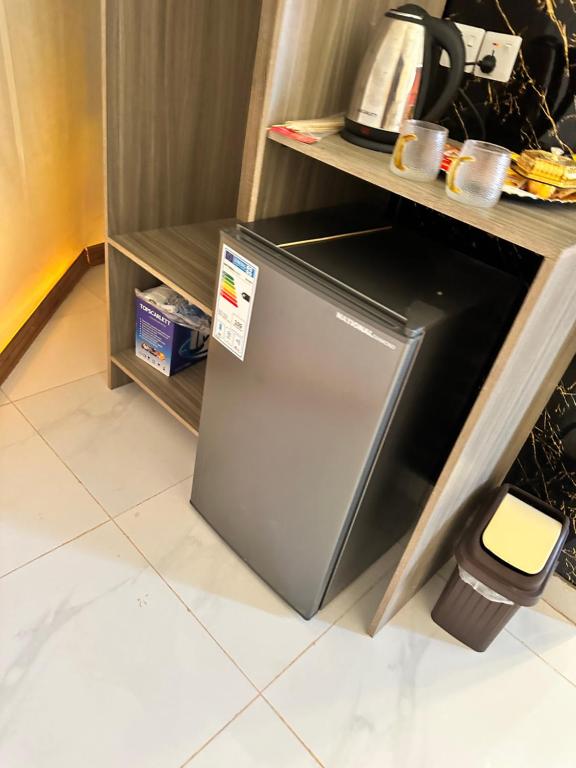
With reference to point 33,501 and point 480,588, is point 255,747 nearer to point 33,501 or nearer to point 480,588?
point 480,588

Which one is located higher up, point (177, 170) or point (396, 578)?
point (177, 170)

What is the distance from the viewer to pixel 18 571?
1.31 m

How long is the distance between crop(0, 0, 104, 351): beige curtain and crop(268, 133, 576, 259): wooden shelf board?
1.03 m

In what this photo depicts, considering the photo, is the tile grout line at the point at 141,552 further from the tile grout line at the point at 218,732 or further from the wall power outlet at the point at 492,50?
the wall power outlet at the point at 492,50

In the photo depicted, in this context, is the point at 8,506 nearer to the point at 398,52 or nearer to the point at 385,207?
the point at 385,207

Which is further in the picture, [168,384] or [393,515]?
[168,384]

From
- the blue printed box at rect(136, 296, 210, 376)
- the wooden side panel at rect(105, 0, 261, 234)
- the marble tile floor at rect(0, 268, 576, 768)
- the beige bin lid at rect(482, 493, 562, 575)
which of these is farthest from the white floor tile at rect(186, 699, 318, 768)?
the wooden side panel at rect(105, 0, 261, 234)

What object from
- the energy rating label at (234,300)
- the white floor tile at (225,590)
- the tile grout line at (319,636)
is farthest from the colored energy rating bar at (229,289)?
the tile grout line at (319,636)

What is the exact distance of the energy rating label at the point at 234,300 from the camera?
1.07 meters

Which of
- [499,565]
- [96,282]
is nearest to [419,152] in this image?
[499,565]

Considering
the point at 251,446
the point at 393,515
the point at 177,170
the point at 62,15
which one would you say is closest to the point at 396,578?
the point at 393,515

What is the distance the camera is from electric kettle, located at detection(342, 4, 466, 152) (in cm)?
98

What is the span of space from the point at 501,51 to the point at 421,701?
1.43 meters

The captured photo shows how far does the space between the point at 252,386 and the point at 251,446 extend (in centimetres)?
15
